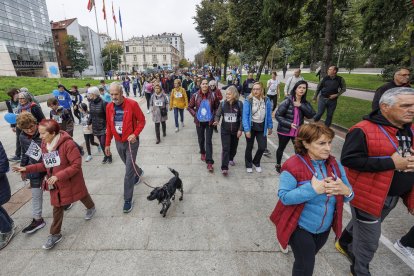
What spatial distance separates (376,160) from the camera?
1.91 m

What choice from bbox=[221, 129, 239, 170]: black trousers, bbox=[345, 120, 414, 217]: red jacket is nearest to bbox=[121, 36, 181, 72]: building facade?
bbox=[221, 129, 239, 170]: black trousers

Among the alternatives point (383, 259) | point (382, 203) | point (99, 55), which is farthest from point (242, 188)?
point (99, 55)

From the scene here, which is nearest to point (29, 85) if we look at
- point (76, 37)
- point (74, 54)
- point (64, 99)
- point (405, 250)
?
point (64, 99)

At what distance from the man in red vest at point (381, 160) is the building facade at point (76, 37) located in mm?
73191

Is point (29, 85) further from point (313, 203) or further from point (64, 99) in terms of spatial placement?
point (313, 203)

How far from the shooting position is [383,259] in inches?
105

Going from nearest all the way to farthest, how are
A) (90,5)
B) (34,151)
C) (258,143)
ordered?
1. (34,151)
2. (258,143)
3. (90,5)

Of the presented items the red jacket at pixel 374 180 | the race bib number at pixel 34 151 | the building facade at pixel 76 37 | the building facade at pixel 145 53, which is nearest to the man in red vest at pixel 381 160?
the red jacket at pixel 374 180

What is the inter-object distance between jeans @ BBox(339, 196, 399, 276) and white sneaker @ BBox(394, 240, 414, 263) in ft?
2.85

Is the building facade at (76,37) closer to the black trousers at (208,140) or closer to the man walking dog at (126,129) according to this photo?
the black trousers at (208,140)

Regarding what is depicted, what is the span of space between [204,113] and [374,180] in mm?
3584

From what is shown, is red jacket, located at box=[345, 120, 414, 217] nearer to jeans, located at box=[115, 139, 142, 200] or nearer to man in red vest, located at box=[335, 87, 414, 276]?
man in red vest, located at box=[335, 87, 414, 276]

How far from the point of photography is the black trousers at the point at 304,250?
187 cm

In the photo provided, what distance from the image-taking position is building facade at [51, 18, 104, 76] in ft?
218
